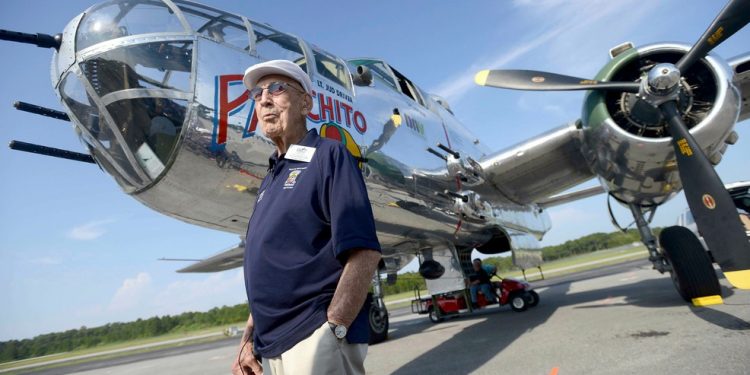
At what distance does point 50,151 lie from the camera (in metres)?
4.30

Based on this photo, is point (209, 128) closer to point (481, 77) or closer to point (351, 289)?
point (351, 289)

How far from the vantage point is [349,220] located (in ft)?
5.08

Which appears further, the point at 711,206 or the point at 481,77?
the point at 481,77

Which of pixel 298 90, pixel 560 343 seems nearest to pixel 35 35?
pixel 298 90

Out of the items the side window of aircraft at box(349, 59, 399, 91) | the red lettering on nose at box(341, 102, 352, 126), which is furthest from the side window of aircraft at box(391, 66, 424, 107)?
the red lettering on nose at box(341, 102, 352, 126)

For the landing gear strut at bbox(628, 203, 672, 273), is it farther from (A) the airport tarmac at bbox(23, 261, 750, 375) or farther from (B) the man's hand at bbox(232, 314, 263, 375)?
(B) the man's hand at bbox(232, 314, 263, 375)

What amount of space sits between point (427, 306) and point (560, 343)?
6675mm

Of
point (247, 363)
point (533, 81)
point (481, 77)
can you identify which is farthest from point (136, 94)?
point (533, 81)

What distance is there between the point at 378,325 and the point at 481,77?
5.12 metres

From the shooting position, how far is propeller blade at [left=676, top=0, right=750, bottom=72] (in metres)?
5.83

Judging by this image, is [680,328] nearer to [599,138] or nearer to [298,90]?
[599,138]

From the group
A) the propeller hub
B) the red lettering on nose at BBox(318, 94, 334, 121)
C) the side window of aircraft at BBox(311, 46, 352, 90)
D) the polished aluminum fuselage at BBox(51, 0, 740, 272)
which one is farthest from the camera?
the propeller hub

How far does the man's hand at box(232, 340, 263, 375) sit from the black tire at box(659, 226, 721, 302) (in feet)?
23.1

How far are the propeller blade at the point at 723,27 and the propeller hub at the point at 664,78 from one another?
309 millimetres
